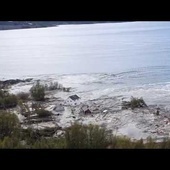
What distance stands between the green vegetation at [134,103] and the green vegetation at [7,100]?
138cm

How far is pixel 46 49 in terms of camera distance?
183 inches

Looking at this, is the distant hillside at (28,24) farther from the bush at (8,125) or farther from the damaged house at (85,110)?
the damaged house at (85,110)

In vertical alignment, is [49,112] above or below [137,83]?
below

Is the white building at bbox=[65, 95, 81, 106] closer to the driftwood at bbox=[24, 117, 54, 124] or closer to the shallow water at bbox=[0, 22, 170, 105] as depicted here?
the shallow water at bbox=[0, 22, 170, 105]

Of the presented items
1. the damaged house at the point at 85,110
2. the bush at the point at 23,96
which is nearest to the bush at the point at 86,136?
the damaged house at the point at 85,110

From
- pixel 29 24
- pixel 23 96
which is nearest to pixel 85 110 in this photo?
pixel 23 96

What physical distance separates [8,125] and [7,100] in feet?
1.15

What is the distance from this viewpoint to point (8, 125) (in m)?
4.04

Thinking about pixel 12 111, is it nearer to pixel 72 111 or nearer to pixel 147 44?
pixel 72 111

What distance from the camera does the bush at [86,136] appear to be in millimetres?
3630

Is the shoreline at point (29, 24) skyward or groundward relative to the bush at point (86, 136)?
skyward

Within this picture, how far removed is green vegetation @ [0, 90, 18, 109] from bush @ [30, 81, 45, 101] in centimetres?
24

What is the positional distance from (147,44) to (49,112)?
1.71 m
